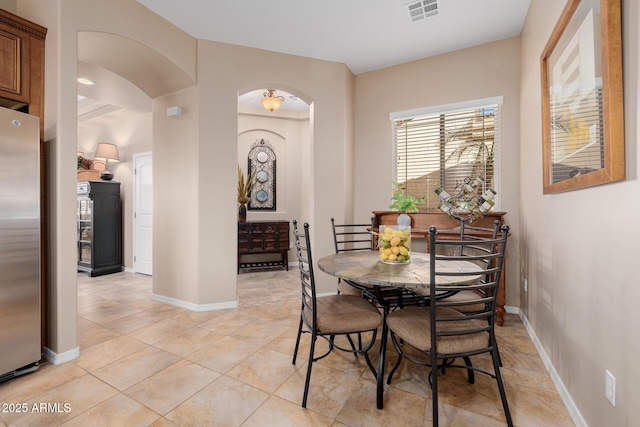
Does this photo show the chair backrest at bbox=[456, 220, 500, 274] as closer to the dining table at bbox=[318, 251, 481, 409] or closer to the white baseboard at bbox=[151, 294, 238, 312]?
the dining table at bbox=[318, 251, 481, 409]

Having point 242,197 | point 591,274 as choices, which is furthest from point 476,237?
point 242,197

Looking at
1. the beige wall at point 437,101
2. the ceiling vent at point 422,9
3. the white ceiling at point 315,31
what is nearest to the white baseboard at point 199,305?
the beige wall at point 437,101

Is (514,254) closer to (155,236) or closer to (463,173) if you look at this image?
(463,173)

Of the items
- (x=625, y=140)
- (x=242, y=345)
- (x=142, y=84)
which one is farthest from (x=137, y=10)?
(x=625, y=140)

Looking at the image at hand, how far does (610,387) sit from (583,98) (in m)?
1.33

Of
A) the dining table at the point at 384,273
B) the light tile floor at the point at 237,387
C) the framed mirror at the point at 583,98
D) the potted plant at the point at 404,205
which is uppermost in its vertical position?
the framed mirror at the point at 583,98

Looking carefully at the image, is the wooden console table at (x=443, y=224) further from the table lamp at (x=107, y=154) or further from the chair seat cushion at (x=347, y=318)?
the table lamp at (x=107, y=154)

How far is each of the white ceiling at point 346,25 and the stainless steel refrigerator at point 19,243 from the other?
166 centimetres

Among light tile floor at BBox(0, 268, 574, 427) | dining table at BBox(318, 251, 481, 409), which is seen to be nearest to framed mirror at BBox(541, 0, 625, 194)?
dining table at BBox(318, 251, 481, 409)

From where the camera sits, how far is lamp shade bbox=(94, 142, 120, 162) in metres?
5.25

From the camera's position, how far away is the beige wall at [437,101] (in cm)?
322

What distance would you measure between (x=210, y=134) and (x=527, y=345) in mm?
3588

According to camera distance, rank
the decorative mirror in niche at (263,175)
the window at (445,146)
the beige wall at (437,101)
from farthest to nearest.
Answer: the decorative mirror in niche at (263,175), the window at (445,146), the beige wall at (437,101)

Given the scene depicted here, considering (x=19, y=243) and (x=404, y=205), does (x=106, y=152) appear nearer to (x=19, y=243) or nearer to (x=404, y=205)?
(x=19, y=243)
